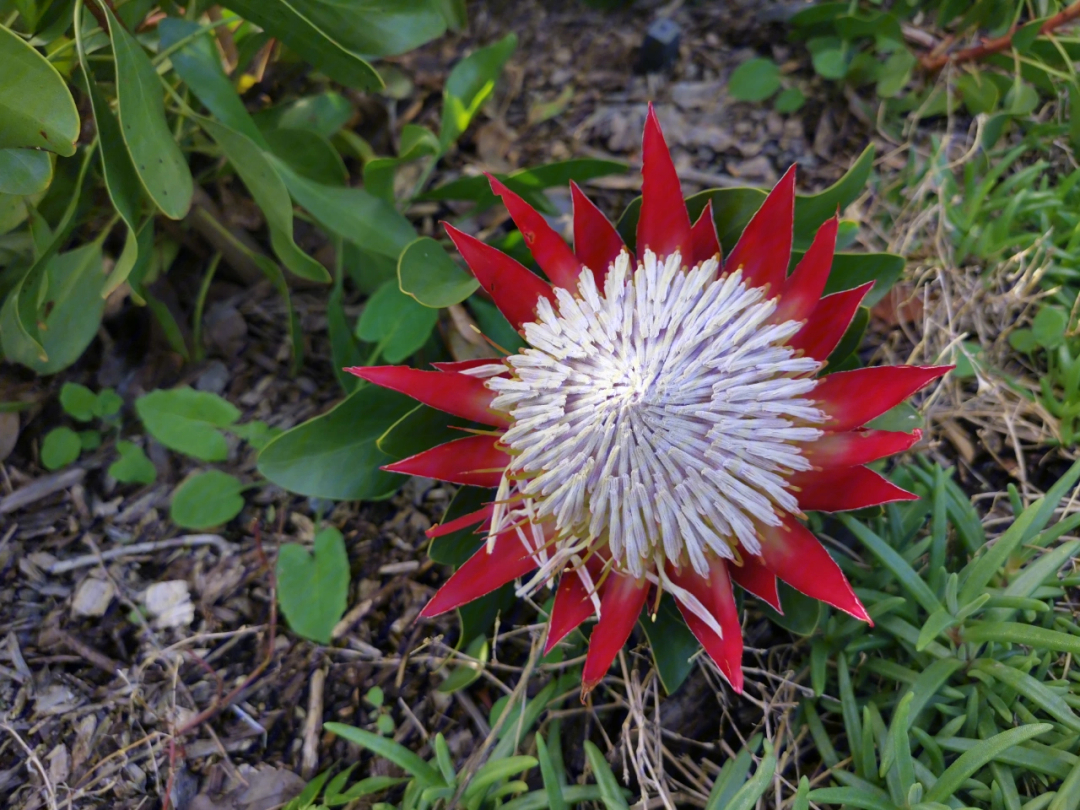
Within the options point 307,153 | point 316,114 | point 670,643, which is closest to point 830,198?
point 670,643

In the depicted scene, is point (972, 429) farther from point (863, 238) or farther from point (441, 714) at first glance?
point (441, 714)

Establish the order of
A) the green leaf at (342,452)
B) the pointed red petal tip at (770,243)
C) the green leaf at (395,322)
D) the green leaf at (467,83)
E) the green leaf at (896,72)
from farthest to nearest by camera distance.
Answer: the green leaf at (896,72) → the green leaf at (467,83) → the green leaf at (395,322) → the green leaf at (342,452) → the pointed red petal tip at (770,243)

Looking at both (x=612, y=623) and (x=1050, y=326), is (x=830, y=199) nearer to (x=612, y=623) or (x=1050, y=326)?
(x=1050, y=326)

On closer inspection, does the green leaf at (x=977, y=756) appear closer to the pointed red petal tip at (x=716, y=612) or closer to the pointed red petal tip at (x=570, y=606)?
the pointed red petal tip at (x=716, y=612)

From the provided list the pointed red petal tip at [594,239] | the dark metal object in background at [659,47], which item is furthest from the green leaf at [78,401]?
the dark metal object in background at [659,47]

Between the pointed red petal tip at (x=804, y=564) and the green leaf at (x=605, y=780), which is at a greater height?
the pointed red petal tip at (x=804, y=564)

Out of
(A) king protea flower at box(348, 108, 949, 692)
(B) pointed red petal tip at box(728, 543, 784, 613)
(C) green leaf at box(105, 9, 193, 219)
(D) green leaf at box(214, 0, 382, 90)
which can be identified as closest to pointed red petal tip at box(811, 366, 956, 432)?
(A) king protea flower at box(348, 108, 949, 692)
